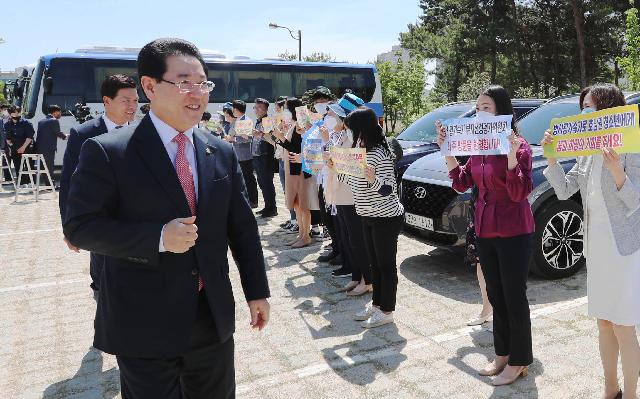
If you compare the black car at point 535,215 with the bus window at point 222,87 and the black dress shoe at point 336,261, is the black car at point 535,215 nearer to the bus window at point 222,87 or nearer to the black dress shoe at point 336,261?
the black dress shoe at point 336,261

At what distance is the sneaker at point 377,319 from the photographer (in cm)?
465

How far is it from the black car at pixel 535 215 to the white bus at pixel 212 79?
Answer: 9.65 m

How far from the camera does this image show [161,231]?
1.93 meters

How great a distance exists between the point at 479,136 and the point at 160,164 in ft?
7.25

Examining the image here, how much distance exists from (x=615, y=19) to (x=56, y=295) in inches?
1305

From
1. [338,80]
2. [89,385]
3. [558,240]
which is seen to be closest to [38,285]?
[89,385]

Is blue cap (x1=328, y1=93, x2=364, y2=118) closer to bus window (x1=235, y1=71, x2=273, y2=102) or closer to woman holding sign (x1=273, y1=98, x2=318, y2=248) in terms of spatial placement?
woman holding sign (x1=273, y1=98, x2=318, y2=248)

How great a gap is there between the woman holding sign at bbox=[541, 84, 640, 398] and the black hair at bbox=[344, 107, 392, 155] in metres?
1.59

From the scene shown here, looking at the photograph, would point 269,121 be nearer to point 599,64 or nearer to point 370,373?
point 370,373

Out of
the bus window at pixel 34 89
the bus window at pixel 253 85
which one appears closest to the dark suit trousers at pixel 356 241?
the bus window at pixel 34 89

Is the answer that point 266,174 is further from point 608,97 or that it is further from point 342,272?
point 608,97

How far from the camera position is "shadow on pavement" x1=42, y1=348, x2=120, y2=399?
3709 mm

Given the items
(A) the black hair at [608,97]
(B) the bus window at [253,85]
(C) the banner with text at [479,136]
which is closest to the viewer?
(A) the black hair at [608,97]

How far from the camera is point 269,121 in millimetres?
8211
